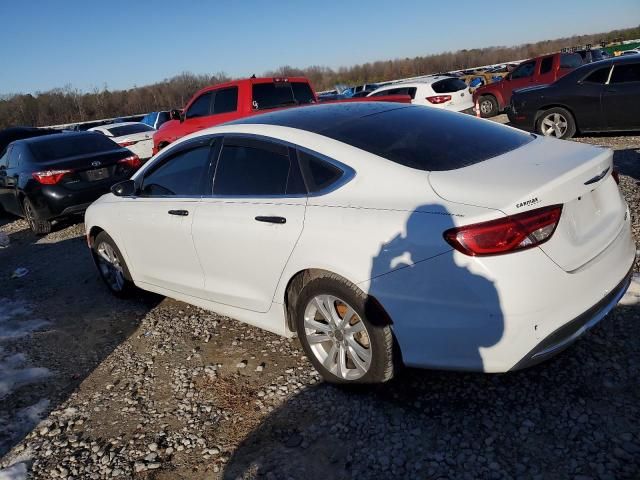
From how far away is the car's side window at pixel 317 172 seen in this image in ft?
9.82

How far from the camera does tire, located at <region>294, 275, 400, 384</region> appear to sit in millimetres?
2795

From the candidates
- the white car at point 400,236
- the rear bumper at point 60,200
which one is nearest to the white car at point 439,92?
the rear bumper at point 60,200

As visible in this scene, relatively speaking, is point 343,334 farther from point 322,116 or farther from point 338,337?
point 322,116

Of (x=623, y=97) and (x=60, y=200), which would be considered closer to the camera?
(x=60, y=200)

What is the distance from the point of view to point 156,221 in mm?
4207

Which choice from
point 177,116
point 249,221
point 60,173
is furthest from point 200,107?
point 249,221

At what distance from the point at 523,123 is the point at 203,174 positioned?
8.53m

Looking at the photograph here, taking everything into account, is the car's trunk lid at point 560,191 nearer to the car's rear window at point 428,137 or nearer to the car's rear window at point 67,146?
the car's rear window at point 428,137

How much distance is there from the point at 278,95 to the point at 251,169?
697cm

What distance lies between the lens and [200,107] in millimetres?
10820

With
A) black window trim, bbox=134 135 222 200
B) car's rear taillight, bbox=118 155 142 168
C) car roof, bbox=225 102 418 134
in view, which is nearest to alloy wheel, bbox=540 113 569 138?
car roof, bbox=225 102 418 134

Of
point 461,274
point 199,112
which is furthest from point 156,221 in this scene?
point 199,112

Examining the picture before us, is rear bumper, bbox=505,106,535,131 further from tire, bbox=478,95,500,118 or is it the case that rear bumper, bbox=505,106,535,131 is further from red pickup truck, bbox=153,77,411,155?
tire, bbox=478,95,500,118

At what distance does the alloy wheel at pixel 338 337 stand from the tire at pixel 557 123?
858cm
